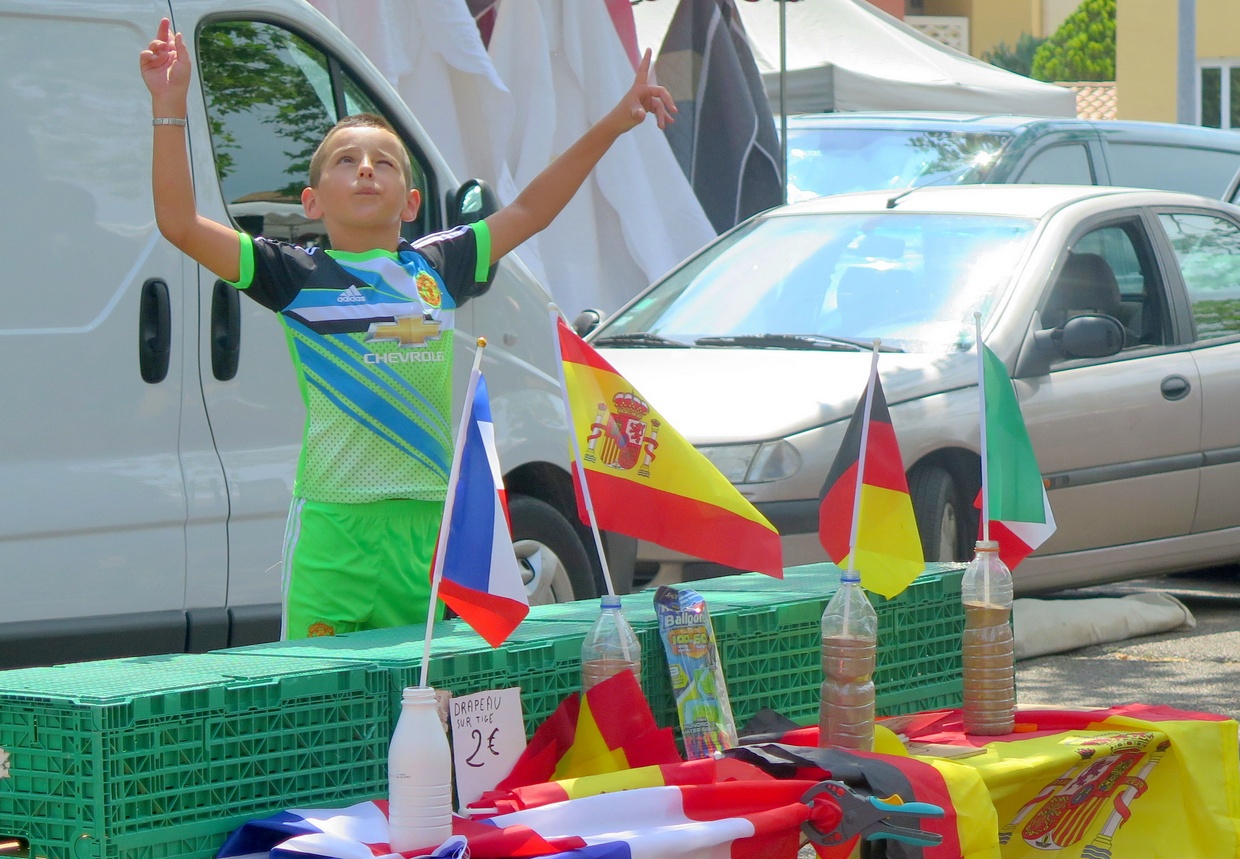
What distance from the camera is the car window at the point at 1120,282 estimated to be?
7.52 metres

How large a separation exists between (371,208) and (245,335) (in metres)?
1.56

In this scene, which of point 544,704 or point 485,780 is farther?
point 544,704

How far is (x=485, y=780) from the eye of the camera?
3.05m

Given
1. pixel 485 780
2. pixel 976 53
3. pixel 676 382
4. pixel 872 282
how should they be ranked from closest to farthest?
pixel 485 780, pixel 676 382, pixel 872 282, pixel 976 53

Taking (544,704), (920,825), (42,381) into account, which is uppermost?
(42,381)

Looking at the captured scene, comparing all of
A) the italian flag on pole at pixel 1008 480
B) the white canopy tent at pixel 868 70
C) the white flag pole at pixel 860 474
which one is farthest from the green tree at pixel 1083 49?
the white flag pole at pixel 860 474

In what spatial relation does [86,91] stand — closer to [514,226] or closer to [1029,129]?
[514,226]

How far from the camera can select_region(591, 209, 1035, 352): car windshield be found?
724 centimetres

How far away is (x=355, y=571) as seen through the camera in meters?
3.59

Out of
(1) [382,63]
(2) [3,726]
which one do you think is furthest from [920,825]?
(1) [382,63]

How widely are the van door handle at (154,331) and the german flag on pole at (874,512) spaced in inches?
79.0

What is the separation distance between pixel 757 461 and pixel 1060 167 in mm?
4429

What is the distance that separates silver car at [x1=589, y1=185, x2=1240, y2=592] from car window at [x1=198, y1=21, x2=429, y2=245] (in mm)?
1817

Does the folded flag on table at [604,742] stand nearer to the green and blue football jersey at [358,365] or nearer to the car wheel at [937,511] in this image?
the green and blue football jersey at [358,365]
